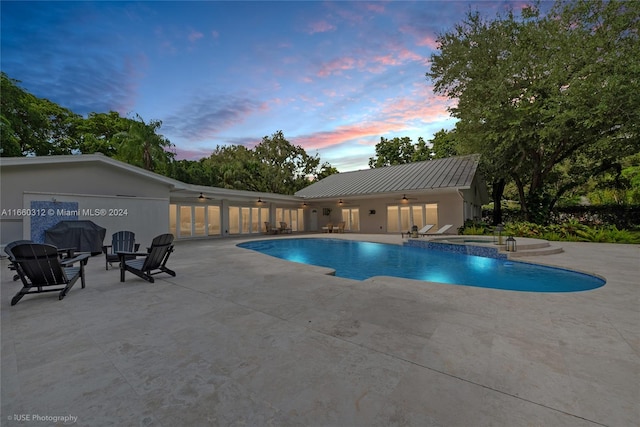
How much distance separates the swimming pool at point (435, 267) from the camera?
18.9ft

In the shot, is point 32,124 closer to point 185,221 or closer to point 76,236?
point 185,221

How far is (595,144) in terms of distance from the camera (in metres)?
11.1

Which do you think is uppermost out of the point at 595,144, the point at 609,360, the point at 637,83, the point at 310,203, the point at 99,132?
the point at 99,132

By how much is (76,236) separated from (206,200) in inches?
288

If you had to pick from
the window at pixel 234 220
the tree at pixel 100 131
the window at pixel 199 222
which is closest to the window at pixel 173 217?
the window at pixel 199 222

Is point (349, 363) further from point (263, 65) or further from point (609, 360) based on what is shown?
point (263, 65)

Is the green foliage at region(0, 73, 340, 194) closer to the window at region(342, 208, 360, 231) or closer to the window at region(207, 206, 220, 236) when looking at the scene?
the window at region(207, 206, 220, 236)

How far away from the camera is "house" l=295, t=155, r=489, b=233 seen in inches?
577

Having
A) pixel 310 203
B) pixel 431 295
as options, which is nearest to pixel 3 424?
pixel 431 295

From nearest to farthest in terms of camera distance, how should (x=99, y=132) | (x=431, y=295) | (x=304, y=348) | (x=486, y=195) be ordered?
1. (x=304, y=348)
2. (x=431, y=295)
3. (x=486, y=195)
4. (x=99, y=132)

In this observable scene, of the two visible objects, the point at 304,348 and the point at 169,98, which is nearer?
the point at 304,348

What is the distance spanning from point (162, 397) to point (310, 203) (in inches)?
759

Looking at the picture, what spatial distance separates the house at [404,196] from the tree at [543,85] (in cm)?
219

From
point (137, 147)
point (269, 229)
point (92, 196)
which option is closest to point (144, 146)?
point (137, 147)
